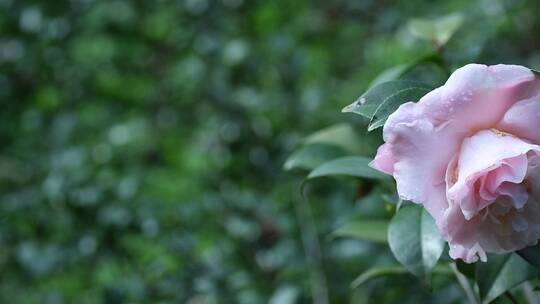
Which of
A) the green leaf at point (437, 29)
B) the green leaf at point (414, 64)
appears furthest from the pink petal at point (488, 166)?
the green leaf at point (437, 29)

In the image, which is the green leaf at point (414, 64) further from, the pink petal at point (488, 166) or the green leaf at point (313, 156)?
the pink petal at point (488, 166)

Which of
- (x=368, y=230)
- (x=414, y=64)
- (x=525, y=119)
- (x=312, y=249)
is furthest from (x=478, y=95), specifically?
(x=312, y=249)

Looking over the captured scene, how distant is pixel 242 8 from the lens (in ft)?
6.79

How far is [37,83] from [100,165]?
396 mm

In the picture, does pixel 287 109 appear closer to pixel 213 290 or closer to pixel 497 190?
pixel 213 290

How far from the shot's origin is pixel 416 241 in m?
0.65

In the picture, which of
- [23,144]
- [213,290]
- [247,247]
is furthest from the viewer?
[23,144]

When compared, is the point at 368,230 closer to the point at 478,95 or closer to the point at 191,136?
the point at 478,95

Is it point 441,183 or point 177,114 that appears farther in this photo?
point 177,114

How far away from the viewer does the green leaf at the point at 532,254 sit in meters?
0.57

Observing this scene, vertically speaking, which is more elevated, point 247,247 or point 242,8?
point 242,8

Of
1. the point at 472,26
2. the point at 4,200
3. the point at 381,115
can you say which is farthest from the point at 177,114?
the point at 381,115

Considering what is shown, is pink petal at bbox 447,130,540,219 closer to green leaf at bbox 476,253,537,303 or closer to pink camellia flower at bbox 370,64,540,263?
pink camellia flower at bbox 370,64,540,263

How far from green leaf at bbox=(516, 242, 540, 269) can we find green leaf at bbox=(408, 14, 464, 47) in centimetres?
38
